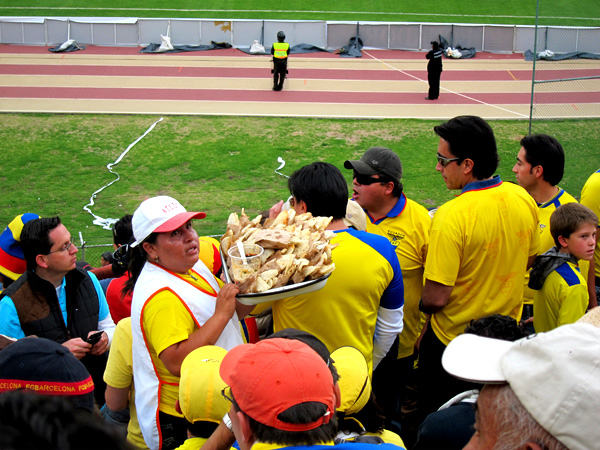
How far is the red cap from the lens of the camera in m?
1.91

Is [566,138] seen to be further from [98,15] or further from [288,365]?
[98,15]

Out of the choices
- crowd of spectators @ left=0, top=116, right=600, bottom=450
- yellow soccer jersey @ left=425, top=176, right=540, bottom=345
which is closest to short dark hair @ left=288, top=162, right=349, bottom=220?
crowd of spectators @ left=0, top=116, right=600, bottom=450

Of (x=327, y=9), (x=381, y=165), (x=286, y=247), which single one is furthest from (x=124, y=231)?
(x=327, y=9)

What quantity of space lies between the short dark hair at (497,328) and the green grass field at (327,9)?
82.2ft

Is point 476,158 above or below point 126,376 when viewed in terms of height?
above

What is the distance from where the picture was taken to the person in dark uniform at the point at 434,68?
52.4 feet

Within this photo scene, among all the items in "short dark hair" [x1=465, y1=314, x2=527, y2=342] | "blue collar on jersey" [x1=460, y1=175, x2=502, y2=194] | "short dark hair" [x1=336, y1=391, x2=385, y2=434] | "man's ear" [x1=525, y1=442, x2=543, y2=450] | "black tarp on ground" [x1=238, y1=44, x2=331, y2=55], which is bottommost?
"short dark hair" [x1=336, y1=391, x2=385, y2=434]

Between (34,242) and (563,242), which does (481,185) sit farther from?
(34,242)

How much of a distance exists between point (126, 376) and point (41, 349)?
1.00m

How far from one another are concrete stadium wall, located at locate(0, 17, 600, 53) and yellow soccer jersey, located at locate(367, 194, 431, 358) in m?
20.0

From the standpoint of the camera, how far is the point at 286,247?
2988mm

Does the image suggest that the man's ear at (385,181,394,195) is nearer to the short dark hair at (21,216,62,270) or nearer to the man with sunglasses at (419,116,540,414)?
the man with sunglasses at (419,116,540,414)

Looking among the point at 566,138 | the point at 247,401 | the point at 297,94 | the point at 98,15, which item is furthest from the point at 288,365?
the point at 98,15

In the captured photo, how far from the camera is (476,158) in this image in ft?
12.4
